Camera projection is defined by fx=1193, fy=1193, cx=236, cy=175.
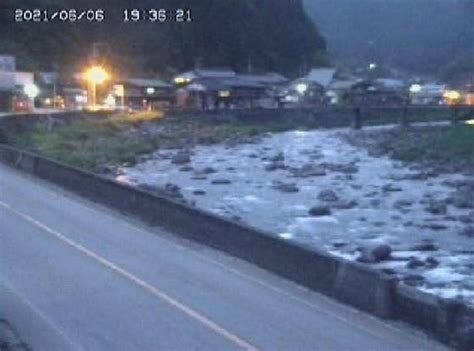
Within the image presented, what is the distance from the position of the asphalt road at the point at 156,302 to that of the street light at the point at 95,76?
41.7m

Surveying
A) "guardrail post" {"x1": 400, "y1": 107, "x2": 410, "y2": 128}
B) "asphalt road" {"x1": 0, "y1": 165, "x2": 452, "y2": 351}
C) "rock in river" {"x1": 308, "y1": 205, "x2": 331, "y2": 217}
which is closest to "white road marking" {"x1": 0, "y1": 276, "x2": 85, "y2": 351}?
"asphalt road" {"x1": 0, "y1": 165, "x2": 452, "y2": 351}

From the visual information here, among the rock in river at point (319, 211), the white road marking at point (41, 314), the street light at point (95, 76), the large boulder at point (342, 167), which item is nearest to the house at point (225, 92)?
the street light at point (95, 76)

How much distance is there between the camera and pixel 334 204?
1152 inches

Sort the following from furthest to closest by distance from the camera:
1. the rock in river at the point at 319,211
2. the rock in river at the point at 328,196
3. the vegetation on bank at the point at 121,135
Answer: the vegetation on bank at the point at 121,135, the rock in river at the point at 328,196, the rock in river at the point at 319,211

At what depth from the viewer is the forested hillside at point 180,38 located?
138 feet

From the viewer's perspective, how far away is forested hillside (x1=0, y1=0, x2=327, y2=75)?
42.1 m

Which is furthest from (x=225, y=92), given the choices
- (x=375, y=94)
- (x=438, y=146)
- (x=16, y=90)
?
(x=438, y=146)

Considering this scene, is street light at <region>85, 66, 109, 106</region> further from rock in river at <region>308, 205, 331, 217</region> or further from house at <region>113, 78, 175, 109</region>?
rock in river at <region>308, 205, 331, 217</region>

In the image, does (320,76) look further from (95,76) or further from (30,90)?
(30,90)

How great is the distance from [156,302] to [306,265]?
7.50ft

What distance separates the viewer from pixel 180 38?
70.4 metres

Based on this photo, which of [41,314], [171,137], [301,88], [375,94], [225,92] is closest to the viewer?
[41,314]

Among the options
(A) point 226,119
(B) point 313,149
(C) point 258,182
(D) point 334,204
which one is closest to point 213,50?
(A) point 226,119

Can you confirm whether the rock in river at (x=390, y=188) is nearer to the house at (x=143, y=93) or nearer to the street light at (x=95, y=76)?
the street light at (x=95, y=76)
